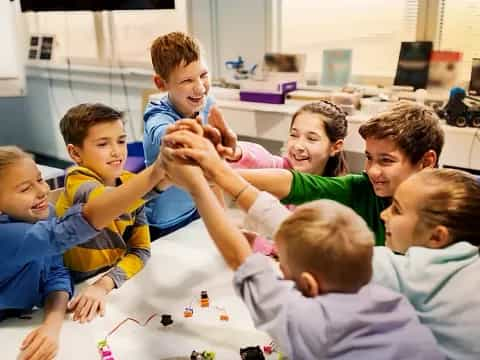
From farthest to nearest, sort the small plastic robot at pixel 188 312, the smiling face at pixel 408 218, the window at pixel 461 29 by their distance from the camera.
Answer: the window at pixel 461 29 → the small plastic robot at pixel 188 312 → the smiling face at pixel 408 218

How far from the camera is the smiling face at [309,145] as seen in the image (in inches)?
69.1

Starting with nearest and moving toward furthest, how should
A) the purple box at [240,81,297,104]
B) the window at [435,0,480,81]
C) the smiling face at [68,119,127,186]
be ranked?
the smiling face at [68,119,127,186] < the window at [435,0,480,81] < the purple box at [240,81,297,104]

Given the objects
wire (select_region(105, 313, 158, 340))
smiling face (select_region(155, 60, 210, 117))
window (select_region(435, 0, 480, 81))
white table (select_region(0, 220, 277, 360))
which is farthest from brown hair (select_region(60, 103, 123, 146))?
window (select_region(435, 0, 480, 81))

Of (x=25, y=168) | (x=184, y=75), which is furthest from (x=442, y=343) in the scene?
(x=184, y=75)

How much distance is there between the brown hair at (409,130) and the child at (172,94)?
0.61 metres

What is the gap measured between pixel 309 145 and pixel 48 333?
1.01 metres

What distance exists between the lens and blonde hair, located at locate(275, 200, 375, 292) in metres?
0.83

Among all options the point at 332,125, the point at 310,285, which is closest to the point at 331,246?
the point at 310,285

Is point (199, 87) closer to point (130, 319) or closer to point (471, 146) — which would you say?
point (130, 319)

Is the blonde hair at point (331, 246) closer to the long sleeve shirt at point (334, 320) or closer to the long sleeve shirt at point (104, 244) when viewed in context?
the long sleeve shirt at point (334, 320)

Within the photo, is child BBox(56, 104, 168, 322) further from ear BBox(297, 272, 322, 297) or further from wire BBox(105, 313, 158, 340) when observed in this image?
ear BBox(297, 272, 322, 297)

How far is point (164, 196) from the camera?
1.84m

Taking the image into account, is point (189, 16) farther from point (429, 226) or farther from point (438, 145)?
point (429, 226)

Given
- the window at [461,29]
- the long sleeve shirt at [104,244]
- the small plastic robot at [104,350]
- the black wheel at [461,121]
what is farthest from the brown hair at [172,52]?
the window at [461,29]
